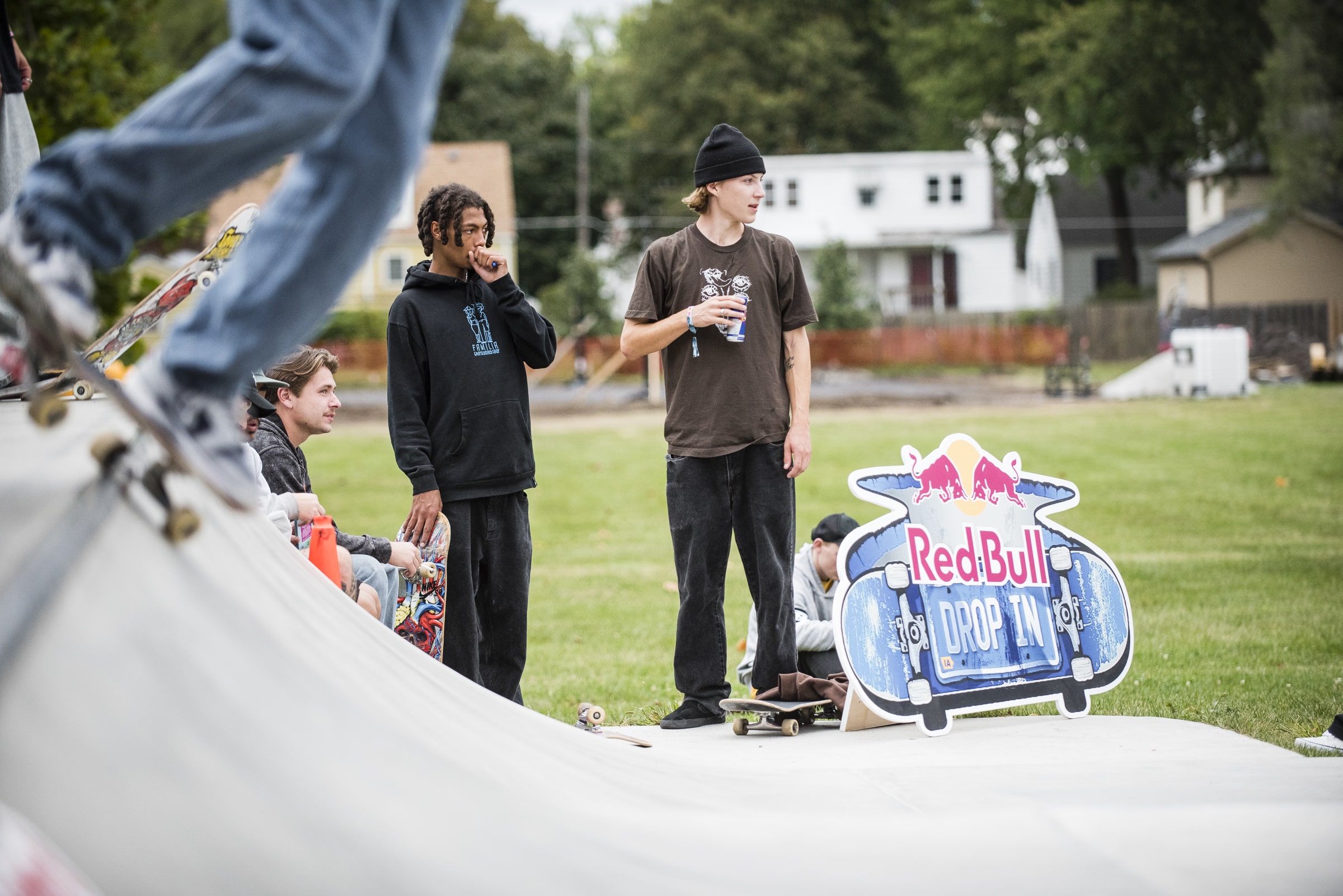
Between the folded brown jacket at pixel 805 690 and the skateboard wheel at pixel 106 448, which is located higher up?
the skateboard wheel at pixel 106 448

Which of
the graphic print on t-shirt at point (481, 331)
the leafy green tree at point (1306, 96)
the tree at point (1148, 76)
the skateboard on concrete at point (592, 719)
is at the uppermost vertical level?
the tree at point (1148, 76)

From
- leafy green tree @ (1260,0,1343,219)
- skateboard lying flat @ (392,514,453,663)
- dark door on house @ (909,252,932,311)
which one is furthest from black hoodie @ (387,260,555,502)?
dark door on house @ (909,252,932,311)

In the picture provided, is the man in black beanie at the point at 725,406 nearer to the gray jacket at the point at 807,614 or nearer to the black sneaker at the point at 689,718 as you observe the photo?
the black sneaker at the point at 689,718

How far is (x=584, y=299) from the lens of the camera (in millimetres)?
39969

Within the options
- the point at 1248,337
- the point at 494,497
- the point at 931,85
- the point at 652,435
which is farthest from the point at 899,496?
the point at 931,85

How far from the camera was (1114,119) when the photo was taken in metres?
43.1

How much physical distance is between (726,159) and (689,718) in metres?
2.07

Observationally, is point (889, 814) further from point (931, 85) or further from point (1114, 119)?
point (931, 85)

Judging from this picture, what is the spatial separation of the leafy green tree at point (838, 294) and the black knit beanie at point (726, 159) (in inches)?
1418

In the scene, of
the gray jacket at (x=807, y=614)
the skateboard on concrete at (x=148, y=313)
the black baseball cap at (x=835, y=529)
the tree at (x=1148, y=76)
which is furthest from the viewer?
the tree at (x=1148, y=76)

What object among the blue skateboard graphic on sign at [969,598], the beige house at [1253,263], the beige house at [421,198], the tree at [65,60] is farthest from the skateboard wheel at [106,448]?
the beige house at [421,198]

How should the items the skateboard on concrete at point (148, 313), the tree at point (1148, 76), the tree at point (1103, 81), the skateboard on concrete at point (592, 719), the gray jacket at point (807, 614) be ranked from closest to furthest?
the skateboard on concrete at point (148, 313)
the skateboard on concrete at point (592, 719)
the gray jacket at point (807, 614)
the tree at point (1148, 76)
the tree at point (1103, 81)

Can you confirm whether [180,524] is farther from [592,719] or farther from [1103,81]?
[1103,81]

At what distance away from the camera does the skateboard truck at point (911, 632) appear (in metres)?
4.18
